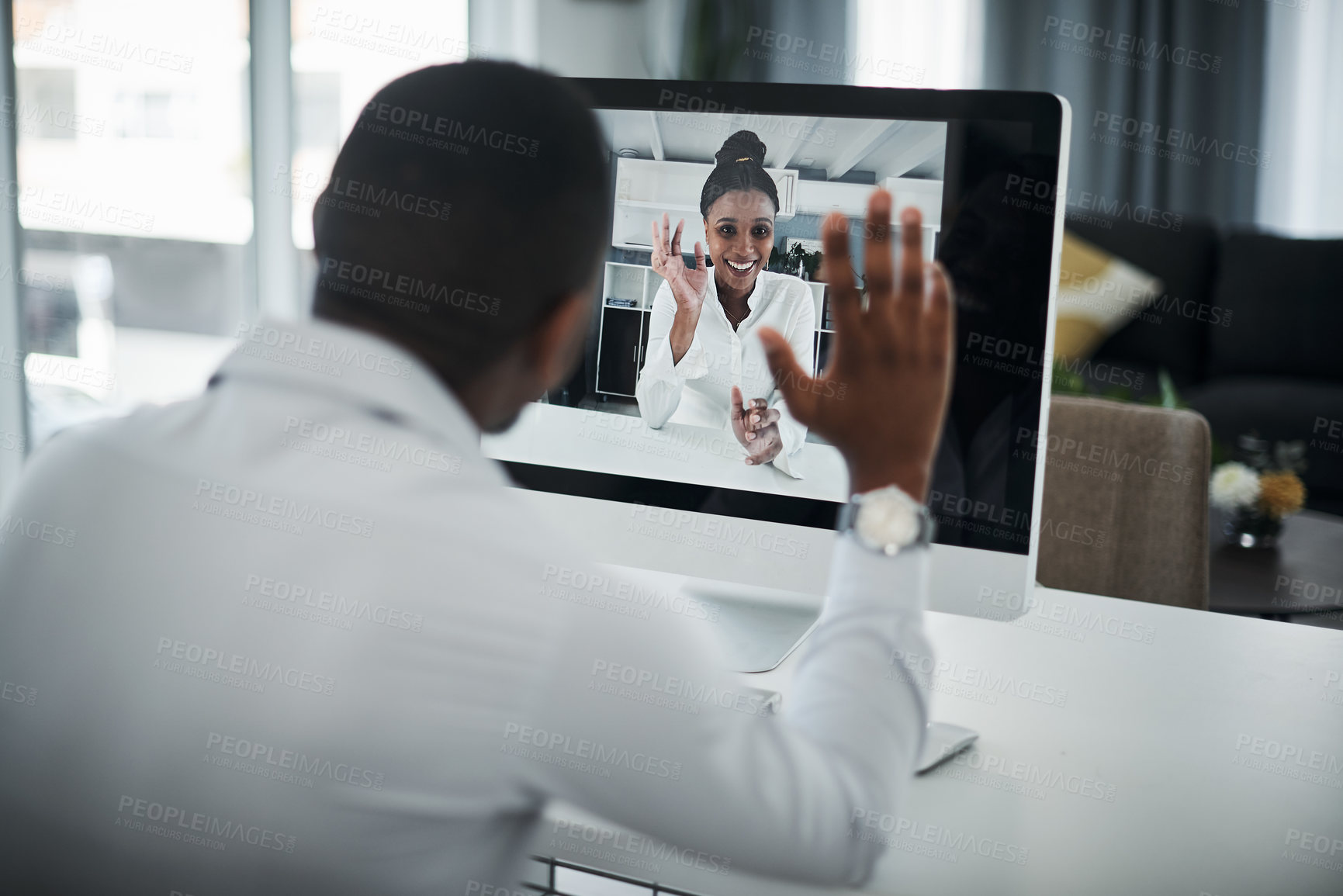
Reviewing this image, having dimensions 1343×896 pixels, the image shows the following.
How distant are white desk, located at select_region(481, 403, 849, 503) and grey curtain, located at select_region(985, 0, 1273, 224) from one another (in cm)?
348

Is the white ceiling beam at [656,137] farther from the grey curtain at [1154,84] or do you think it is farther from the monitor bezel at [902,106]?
the grey curtain at [1154,84]

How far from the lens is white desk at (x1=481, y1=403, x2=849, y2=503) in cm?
88

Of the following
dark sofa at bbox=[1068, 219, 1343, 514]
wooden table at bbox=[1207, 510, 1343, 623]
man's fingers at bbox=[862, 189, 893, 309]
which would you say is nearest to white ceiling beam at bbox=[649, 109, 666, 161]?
man's fingers at bbox=[862, 189, 893, 309]

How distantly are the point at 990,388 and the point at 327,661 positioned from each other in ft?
1.96

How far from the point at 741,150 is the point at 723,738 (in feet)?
1.93

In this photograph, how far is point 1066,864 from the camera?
589mm

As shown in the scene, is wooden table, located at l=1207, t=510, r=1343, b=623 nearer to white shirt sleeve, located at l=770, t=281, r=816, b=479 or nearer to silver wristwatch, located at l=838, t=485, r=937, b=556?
white shirt sleeve, located at l=770, t=281, r=816, b=479

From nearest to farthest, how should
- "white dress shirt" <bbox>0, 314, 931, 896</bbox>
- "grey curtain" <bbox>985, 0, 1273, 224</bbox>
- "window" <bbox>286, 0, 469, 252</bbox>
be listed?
1. "white dress shirt" <bbox>0, 314, 931, 896</bbox>
2. "window" <bbox>286, 0, 469, 252</bbox>
3. "grey curtain" <bbox>985, 0, 1273, 224</bbox>

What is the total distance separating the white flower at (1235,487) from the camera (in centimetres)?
174

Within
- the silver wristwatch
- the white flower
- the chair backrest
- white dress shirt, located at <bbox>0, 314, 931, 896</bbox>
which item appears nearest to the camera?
white dress shirt, located at <bbox>0, 314, 931, 896</bbox>

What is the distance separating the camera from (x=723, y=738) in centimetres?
44

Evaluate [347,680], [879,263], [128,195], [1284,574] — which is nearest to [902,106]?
[879,263]

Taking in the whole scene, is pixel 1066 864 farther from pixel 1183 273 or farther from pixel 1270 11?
pixel 1270 11

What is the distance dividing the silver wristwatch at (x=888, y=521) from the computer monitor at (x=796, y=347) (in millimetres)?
278
